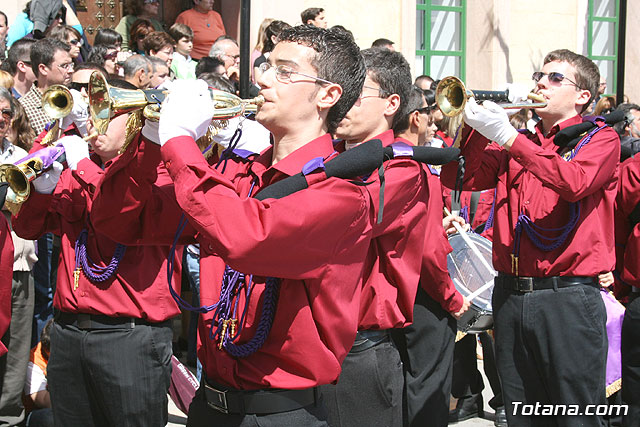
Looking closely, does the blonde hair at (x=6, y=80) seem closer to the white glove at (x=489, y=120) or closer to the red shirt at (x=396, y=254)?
the white glove at (x=489, y=120)

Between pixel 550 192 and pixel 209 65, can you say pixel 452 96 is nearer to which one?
pixel 550 192

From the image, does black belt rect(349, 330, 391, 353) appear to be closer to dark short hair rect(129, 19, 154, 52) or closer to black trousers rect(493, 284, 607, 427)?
black trousers rect(493, 284, 607, 427)

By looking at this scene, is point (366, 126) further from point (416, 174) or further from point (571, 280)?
point (571, 280)

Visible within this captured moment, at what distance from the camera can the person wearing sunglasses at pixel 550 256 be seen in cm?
443

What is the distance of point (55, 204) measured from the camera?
13.4ft

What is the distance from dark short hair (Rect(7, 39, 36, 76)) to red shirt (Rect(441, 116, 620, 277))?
3998 millimetres

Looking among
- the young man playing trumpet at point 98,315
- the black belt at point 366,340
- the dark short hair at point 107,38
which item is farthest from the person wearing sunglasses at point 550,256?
the dark short hair at point 107,38

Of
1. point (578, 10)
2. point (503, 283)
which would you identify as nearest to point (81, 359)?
point (503, 283)

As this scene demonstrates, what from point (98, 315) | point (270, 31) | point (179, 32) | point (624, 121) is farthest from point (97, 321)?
point (179, 32)

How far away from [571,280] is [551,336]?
33cm

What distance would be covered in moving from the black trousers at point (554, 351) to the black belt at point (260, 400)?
2195 millimetres

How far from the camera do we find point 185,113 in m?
2.56

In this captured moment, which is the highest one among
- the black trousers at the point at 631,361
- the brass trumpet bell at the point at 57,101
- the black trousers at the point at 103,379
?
the brass trumpet bell at the point at 57,101

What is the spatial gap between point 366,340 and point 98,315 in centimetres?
129
